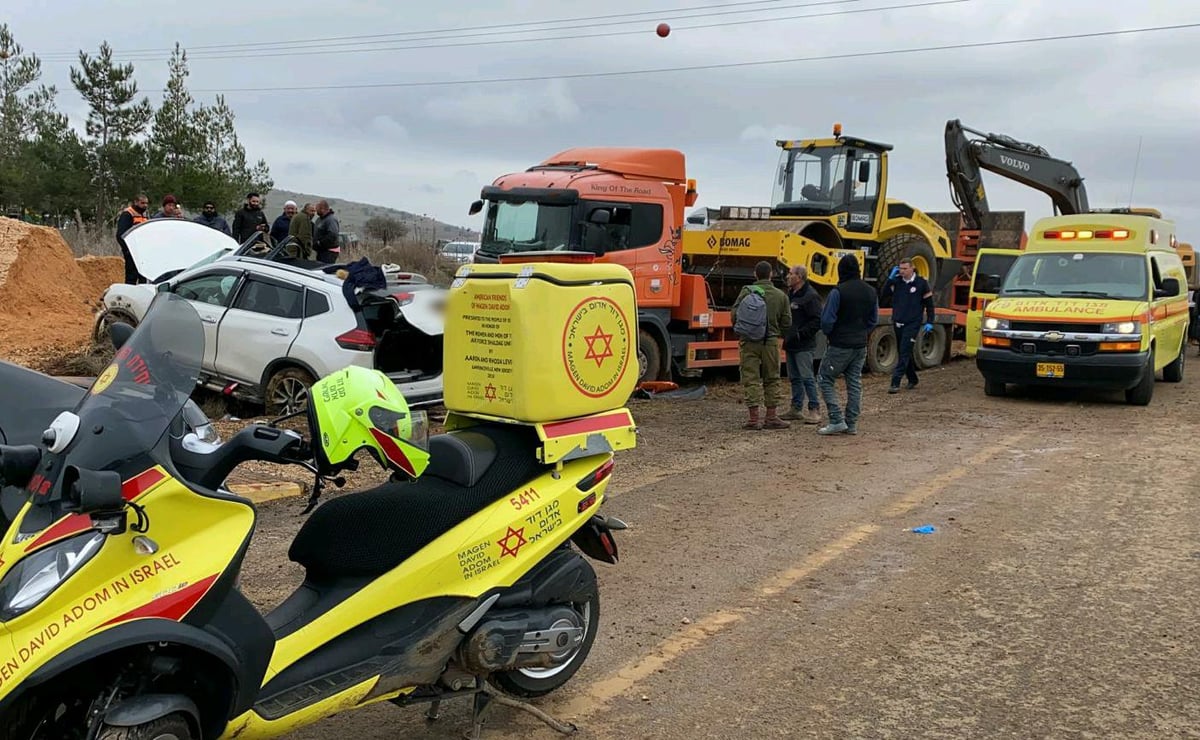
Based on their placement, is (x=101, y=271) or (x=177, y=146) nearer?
(x=101, y=271)

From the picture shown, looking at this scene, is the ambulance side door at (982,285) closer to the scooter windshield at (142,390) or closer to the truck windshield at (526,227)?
the truck windshield at (526,227)

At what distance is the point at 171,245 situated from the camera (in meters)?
12.9

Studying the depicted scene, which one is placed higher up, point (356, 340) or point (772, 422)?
point (356, 340)

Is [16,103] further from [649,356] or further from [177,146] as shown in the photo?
[649,356]

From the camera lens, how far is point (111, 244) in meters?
24.9

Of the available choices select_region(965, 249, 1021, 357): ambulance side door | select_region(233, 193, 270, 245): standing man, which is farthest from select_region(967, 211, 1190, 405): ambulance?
select_region(233, 193, 270, 245): standing man

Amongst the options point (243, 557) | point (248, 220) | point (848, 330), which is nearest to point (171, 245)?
point (248, 220)

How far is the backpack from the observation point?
11227 millimetres

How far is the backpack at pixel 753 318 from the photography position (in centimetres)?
1123

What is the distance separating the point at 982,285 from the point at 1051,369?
10.6 feet

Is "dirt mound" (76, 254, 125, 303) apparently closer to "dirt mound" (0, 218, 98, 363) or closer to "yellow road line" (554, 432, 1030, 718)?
"dirt mound" (0, 218, 98, 363)

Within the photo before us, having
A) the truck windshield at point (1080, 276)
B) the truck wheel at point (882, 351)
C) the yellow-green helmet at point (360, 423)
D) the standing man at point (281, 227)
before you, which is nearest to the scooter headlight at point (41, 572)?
the yellow-green helmet at point (360, 423)

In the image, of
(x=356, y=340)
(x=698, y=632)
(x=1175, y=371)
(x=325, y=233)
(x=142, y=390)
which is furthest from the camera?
(x=325, y=233)

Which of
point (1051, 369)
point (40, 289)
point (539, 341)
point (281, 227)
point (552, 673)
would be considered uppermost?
point (281, 227)
